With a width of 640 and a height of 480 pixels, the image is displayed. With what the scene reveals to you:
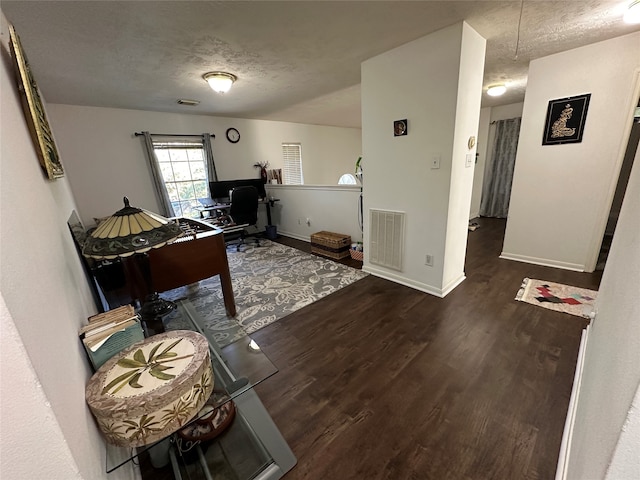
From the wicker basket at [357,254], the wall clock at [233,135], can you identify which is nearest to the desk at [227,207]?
the wall clock at [233,135]

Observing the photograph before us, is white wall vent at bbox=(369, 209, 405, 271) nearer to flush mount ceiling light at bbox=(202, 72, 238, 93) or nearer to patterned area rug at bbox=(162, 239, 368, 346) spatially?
patterned area rug at bbox=(162, 239, 368, 346)

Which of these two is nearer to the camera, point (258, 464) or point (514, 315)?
point (258, 464)

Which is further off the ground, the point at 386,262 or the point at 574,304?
the point at 386,262

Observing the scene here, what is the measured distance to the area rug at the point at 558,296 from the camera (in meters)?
2.23

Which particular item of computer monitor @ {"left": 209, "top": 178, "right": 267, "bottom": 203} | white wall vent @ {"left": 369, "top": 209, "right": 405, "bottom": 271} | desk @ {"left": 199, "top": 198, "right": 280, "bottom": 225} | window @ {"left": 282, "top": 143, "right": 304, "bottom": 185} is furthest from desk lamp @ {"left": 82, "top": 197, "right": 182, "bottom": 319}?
window @ {"left": 282, "top": 143, "right": 304, "bottom": 185}

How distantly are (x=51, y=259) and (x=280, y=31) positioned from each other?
81.8 inches

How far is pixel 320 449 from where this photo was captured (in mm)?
1255

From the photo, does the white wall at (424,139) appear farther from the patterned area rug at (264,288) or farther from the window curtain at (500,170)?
the window curtain at (500,170)

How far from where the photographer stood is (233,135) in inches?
194

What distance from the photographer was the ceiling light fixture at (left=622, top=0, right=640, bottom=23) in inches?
69.4

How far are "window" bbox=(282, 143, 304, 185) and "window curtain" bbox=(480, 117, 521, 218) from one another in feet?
13.7

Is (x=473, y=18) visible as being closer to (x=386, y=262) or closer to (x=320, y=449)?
(x=386, y=262)

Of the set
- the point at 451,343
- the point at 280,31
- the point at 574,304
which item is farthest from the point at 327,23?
the point at 574,304

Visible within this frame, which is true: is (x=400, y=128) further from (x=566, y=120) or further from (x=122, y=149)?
(x=122, y=149)
